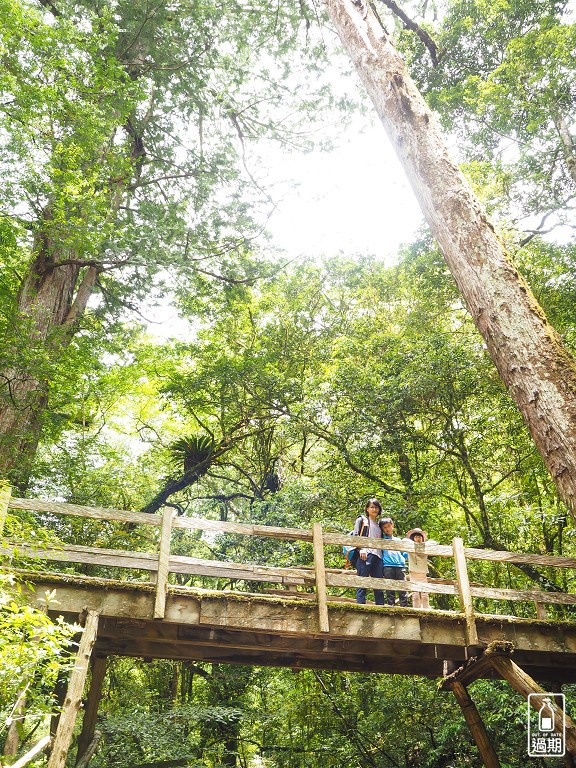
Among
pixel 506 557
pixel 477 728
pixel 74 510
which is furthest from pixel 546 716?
pixel 74 510

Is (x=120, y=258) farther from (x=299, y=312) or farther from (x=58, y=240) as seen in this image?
(x=299, y=312)

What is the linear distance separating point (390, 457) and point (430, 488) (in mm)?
1261

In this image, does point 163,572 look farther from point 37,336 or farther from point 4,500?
point 37,336

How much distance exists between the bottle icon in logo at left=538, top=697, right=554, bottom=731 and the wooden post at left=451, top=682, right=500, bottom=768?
0.99m

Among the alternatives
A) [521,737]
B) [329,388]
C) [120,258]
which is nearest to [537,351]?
[521,737]

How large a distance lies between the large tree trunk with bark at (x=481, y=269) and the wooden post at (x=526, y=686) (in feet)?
9.99

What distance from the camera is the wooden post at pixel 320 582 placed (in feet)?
18.9

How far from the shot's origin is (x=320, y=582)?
5.95m

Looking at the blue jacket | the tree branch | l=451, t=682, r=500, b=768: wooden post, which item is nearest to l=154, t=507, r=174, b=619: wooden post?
the blue jacket

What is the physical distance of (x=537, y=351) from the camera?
4.02 meters

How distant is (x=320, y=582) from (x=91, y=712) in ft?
13.7

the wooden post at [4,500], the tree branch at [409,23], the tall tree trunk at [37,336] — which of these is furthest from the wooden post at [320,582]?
the tree branch at [409,23]

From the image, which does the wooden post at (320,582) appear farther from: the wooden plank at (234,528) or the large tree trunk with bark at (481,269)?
the large tree trunk with bark at (481,269)

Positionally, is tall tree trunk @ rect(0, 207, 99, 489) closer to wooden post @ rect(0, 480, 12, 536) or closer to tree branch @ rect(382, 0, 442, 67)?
wooden post @ rect(0, 480, 12, 536)
